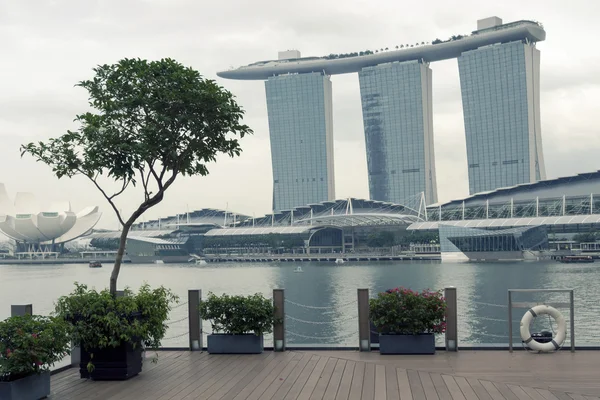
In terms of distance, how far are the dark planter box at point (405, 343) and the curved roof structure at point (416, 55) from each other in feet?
553

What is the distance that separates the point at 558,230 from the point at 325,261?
1694 inches

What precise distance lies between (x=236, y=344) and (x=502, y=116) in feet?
524

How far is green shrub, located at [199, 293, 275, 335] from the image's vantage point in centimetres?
1131

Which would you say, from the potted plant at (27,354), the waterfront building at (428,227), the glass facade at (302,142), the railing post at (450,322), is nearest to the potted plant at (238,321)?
the railing post at (450,322)

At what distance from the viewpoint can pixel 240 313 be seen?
37.1 ft

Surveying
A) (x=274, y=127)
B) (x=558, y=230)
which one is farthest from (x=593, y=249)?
(x=274, y=127)

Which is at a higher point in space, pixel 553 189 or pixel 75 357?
pixel 553 189

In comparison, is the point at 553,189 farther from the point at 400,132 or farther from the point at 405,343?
the point at 405,343

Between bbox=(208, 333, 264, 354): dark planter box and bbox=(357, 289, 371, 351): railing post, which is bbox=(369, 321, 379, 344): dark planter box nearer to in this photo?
bbox=(357, 289, 371, 351): railing post

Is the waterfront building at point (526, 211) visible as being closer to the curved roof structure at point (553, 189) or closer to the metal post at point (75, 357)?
the curved roof structure at point (553, 189)

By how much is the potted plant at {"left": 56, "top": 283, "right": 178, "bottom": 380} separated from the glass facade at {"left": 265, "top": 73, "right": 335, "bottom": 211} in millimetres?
173995

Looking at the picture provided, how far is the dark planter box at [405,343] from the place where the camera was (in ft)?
35.9

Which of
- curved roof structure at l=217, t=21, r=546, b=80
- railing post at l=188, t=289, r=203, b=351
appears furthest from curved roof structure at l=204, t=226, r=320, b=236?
railing post at l=188, t=289, r=203, b=351

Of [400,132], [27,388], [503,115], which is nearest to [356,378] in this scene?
[27,388]
